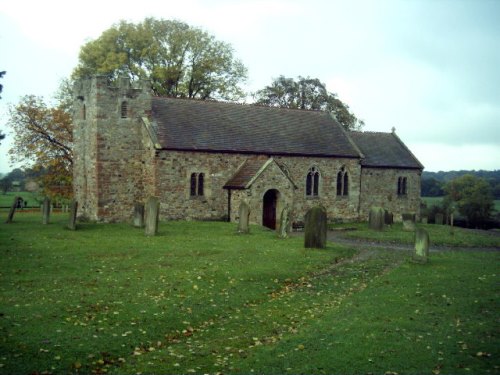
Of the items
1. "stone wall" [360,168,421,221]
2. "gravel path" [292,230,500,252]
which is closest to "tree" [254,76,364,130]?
"stone wall" [360,168,421,221]

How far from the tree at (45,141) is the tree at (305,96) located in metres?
22.8

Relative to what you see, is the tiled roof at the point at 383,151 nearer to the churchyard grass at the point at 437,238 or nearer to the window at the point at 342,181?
the window at the point at 342,181

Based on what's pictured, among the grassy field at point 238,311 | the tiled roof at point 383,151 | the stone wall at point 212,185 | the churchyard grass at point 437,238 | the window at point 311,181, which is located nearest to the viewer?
the grassy field at point 238,311

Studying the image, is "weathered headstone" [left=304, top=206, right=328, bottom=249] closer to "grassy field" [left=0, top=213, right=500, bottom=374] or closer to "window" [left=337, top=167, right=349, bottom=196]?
"grassy field" [left=0, top=213, right=500, bottom=374]

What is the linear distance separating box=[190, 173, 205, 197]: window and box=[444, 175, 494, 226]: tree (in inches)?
1333

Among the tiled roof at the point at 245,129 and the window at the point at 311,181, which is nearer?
the tiled roof at the point at 245,129

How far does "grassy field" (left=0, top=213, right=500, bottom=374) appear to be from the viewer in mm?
8617

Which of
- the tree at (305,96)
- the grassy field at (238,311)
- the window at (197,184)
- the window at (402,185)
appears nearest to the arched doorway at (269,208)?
the window at (197,184)

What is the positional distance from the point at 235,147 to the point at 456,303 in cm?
2224

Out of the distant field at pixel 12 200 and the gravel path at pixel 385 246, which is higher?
the distant field at pixel 12 200

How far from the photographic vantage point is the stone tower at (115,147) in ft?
101

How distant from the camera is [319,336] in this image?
10.0 m

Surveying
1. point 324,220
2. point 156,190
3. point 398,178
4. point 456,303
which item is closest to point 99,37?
point 156,190

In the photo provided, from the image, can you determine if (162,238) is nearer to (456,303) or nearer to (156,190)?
(156,190)
